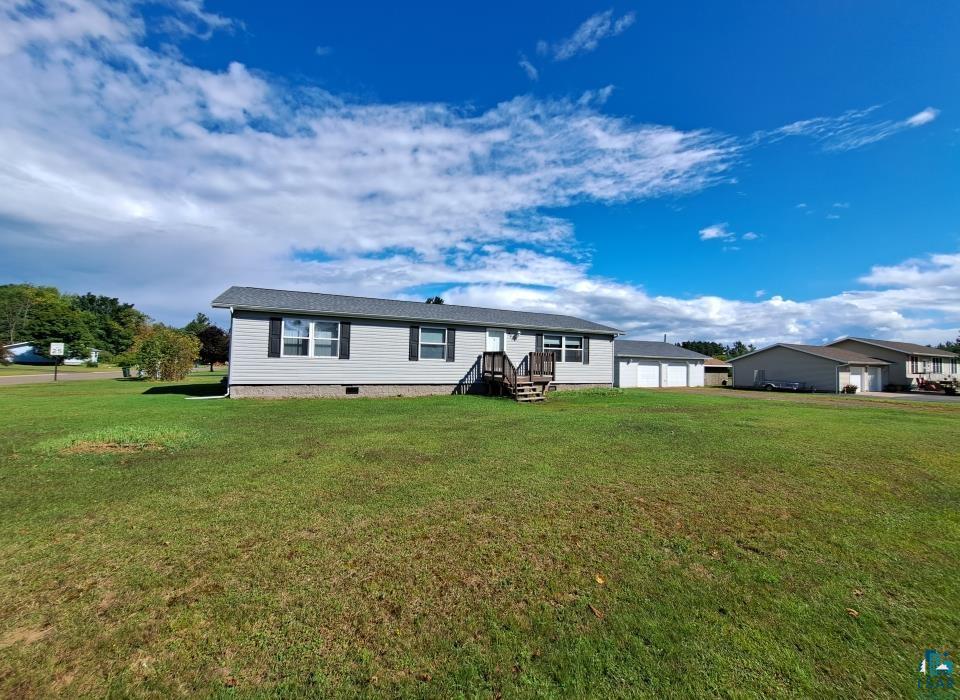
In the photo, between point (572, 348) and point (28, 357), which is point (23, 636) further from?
point (28, 357)

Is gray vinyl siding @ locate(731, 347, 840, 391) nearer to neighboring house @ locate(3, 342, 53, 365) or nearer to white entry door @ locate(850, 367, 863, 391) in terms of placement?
white entry door @ locate(850, 367, 863, 391)

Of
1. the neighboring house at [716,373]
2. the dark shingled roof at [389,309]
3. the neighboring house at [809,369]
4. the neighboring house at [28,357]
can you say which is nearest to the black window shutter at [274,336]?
the dark shingled roof at [389,309]

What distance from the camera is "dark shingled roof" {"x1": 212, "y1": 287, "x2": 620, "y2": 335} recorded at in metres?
13.6

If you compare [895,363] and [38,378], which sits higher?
[895,363]

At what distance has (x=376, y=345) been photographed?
1508 centimetres

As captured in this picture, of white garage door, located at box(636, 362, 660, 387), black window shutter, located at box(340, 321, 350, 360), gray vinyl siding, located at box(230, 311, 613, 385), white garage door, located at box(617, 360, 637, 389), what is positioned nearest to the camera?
gray vinyl siding, located at box(230, 311, 613, 385)

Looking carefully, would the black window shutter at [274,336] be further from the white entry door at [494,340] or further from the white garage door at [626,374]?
the white garage door at [626,374]

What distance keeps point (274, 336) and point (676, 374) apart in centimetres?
2776

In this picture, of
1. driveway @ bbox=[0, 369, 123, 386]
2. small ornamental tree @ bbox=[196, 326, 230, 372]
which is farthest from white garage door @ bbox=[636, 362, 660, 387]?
small ornamental tree @ bbox=[196, 326, 230, 372]

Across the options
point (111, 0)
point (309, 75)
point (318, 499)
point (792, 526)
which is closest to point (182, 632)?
point (318, 499)

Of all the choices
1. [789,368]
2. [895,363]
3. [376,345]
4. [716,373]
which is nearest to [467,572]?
[376,345]

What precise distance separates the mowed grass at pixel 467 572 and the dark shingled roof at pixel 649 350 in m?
22.5

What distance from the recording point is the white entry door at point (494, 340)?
55.9 feet

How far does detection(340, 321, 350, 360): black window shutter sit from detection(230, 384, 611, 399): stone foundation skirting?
3.67 ft
